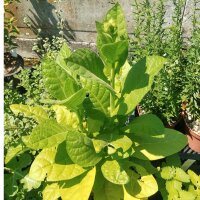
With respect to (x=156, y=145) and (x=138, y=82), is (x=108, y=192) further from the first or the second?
(x=138, y=82)

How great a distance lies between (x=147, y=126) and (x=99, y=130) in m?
0.28

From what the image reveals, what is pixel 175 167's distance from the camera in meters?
2.55

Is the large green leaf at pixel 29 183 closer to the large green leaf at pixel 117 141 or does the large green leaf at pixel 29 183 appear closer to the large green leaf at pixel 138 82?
the large green leaf at pixel 117 141

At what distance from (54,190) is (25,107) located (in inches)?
20.7

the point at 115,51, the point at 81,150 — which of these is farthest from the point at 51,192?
the point at 115,51

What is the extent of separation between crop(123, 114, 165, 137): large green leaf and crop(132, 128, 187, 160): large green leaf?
0.05 m

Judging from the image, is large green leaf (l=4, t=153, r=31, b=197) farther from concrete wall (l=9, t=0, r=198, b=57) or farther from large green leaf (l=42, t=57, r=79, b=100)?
concrete wall (l=9, t=0, r=198, b=57)

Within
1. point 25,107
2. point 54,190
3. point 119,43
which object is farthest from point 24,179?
point 119,43

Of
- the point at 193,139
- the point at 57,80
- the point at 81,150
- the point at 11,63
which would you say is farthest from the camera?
the point at 11,63

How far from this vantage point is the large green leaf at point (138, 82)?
2.07 meters

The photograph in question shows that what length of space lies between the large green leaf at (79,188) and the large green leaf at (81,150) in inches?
4.5

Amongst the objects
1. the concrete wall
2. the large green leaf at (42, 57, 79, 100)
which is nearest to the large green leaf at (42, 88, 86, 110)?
the large green leaf at (42, 57, 79, 100)

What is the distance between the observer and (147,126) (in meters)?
2.27

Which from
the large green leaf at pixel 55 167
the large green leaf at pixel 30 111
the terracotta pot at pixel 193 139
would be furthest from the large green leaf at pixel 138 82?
the terracotta pot at pixel 193 139
